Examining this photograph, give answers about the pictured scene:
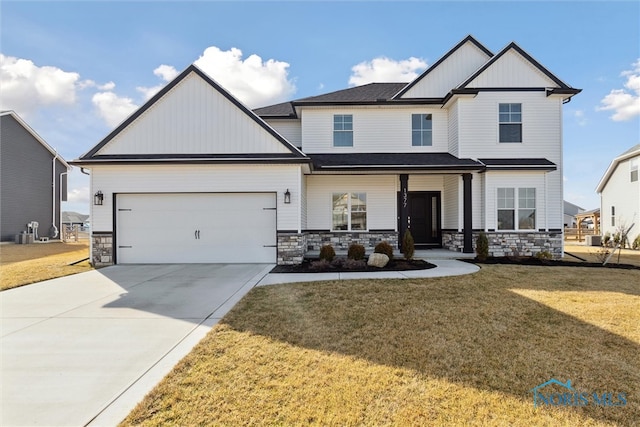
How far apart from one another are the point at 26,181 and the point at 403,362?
2796 centimetres

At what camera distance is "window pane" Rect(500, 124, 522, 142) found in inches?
511

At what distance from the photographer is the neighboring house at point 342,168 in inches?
423

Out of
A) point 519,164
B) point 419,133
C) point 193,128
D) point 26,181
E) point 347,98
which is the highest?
point 347,98

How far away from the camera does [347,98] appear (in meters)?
14.0

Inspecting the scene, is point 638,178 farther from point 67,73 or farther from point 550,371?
point 67,73

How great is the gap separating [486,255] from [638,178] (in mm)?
15647

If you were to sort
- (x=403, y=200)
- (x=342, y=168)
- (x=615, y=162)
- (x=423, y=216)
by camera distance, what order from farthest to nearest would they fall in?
(x=615, y=162) → (x=423, y=216) → (x=403, y=200) → (x=342, y=168)

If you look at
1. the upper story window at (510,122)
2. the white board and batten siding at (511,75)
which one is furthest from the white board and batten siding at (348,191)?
the white board and batten siding at (511,75)

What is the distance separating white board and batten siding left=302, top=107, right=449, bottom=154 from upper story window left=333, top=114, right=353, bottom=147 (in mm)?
140

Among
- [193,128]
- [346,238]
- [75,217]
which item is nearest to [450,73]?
[346,238]

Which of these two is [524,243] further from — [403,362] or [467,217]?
[403,362]

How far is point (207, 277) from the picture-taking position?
8531 mm

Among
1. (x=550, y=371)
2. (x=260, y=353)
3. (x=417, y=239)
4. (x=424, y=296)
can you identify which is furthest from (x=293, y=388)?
(x=417, y=239)

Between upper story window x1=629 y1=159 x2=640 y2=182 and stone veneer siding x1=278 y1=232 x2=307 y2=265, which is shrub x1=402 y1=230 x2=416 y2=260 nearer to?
stone veneer siding x1=278 y1=232 x2=307 y2=265
